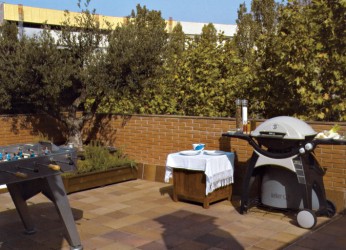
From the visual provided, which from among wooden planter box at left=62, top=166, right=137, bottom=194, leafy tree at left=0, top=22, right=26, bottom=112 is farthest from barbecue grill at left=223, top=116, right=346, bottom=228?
leafy tree at left=0, top=22, right=26, bottom=112

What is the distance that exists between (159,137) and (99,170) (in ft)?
4.30

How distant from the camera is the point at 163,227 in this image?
566cm

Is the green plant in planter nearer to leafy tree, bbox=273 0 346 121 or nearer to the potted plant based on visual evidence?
the potted plant

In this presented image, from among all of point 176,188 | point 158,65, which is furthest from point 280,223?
point 158,65

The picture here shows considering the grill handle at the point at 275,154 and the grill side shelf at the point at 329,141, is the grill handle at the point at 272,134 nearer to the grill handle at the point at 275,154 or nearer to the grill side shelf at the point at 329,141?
the grill handle at the point at 275,154

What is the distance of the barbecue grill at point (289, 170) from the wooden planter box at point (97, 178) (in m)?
3.02

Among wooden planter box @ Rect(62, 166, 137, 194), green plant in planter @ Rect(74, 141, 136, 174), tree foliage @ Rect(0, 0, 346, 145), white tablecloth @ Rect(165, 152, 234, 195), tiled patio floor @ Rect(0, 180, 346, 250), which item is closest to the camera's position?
tiled patio floor @ Rect(0, 180, 346, 250)

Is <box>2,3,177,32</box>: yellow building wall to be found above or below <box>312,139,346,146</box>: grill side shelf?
above

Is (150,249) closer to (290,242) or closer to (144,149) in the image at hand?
(290,242)

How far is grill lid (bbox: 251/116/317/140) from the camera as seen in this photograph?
535 centimetres

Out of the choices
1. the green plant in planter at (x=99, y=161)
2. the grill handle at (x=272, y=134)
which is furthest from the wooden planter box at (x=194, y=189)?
the green plant in planter at (x=99, y=161)

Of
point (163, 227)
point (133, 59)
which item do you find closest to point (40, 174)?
point (163, 227)

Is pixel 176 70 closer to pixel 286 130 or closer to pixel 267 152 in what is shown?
pixel 267 152

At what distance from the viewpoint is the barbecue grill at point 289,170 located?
5.41m
